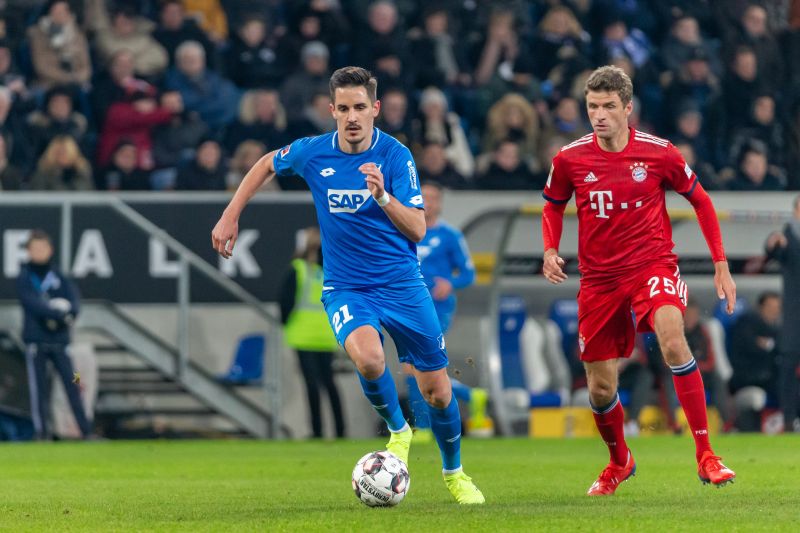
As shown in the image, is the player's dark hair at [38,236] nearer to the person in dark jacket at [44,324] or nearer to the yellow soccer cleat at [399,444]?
the person in dark jacket at [44,324]

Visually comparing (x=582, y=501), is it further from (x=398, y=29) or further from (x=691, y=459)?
(x=398, y=29)

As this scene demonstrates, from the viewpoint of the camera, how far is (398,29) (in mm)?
19734

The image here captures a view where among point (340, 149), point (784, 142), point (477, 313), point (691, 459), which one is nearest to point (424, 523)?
point (340, 149)

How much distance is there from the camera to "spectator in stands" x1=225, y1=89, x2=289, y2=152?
18.1 meters

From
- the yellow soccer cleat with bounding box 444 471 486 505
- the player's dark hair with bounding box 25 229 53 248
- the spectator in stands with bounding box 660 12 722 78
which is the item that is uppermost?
the spectator in stands with bounding box 660 12 722 78

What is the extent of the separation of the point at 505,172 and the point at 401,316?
9.82 meters

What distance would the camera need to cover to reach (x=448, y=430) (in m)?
8.66

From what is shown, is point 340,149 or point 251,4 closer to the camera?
point 340,149

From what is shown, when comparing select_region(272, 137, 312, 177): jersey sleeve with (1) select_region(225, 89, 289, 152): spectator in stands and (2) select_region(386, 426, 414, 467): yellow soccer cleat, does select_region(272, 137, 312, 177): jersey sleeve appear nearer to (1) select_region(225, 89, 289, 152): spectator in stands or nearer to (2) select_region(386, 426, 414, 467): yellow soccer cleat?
(2) select_region(386, 426, 414, 467): yellow soccer cleat

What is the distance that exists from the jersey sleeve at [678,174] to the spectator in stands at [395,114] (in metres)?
9.07

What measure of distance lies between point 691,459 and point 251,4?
9522 millimetres

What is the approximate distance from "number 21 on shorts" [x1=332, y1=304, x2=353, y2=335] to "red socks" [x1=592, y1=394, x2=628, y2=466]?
1.72 m

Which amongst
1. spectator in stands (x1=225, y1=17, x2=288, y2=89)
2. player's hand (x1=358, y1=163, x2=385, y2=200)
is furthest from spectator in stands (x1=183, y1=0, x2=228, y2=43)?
player's hand (x1=358, y1=163, x2=385, y2=200)

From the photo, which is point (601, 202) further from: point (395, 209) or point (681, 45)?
point (681, 45)
